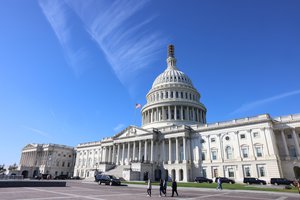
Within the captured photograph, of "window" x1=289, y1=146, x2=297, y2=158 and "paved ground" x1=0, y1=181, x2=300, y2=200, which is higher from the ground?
"window" x1=289, y1=146, x2=297, y2=158

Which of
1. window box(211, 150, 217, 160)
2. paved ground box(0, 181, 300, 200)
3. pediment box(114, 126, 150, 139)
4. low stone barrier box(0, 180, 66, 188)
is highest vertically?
pediment box(114, 126, 150, 139)

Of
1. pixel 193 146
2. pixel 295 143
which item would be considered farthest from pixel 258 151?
pixel 193 146

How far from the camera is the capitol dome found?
8416 cm

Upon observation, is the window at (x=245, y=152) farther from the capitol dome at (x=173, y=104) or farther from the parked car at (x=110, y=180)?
the parked car at (x=110, y=180)

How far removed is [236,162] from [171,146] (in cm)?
2091

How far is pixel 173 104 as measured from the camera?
84500 mm

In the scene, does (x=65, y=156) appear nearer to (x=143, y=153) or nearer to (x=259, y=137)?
(x=143, y=153)

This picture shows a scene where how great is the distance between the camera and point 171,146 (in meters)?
69.9

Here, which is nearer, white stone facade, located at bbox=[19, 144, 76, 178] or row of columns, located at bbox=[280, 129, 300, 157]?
row of columns, located at bbox=[280, 129, 300, 157]

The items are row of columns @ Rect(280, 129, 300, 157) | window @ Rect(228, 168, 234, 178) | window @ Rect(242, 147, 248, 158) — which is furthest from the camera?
window @ Rect(228, 168, 234, 178)

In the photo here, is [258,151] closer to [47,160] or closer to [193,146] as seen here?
[193,146]

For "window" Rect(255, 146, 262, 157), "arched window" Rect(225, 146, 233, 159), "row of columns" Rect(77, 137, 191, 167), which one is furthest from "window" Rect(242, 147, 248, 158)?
"row of columns" Rect(77, 137, 191, 167)

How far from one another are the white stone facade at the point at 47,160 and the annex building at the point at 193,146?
63.9 feet

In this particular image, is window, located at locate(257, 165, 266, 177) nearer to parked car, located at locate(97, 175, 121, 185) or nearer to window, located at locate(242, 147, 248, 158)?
window, located at locate(242, 147, 248, 158)
